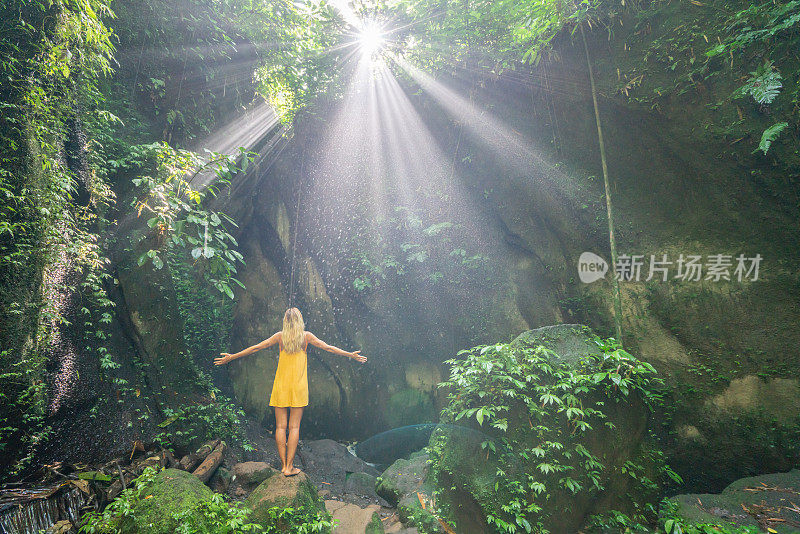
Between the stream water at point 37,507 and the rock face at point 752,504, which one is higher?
the stream water at point 37,507

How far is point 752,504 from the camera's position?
3680 millimetres

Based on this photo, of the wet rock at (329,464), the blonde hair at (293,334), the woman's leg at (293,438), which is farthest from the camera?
the wet rock at (329,464)

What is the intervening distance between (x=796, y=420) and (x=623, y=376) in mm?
2104

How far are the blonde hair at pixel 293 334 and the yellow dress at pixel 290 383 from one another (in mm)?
76

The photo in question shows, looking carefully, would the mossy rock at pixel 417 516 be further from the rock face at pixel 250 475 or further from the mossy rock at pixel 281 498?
the rock face at pixel 250 475

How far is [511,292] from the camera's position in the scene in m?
6.55

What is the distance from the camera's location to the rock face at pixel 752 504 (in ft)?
11.2

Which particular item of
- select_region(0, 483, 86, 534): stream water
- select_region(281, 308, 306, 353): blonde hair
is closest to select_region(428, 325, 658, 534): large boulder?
select_region(281, 308, 306, 353): blonde hair

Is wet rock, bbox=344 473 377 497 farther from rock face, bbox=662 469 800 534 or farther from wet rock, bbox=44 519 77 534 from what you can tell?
rock face, bbox=662 469 800 534

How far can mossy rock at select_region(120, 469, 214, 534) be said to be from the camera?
9.20 feet

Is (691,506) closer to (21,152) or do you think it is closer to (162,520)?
(162,520)

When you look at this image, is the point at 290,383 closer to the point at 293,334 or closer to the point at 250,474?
the point at 293,334

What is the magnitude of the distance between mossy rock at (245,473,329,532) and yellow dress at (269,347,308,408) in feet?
2.76

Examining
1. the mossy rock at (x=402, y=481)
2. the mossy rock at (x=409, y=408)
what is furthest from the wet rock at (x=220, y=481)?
the mossy rock at (x=409, y=408)
